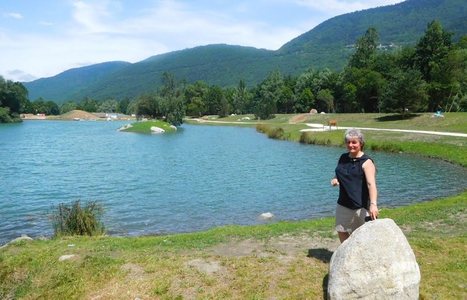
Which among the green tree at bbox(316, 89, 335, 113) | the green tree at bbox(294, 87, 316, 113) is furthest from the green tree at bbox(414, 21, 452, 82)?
the green tree at bbox(294, 87, 316, 113)

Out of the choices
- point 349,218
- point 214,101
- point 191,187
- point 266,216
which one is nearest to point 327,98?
point 214,101

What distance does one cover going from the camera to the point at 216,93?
16962 cm

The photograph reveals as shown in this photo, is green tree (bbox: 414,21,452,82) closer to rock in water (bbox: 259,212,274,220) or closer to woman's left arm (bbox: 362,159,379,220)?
rock in water (bbox: 259,212,274,220)

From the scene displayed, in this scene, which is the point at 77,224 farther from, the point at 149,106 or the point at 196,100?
the point at 196,100

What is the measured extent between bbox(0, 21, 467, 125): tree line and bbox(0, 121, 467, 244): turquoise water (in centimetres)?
3132

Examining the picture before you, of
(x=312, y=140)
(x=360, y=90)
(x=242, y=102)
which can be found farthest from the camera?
(x=242, y=102)

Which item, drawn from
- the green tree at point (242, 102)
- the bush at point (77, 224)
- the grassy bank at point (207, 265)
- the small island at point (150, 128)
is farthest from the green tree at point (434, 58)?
the green tree at point (242, 102)

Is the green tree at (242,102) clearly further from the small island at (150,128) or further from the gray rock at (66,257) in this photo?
the gray rock at (66,257)

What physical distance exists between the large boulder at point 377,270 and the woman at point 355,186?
27.8 inches

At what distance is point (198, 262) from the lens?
10.5 metres

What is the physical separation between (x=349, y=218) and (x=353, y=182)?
2.75 ft

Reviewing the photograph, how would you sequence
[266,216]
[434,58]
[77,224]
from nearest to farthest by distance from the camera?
[77,224]
[266,216]
[434,58]

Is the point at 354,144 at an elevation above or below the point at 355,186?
above

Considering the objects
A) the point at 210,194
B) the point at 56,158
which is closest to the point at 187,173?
the point at 210,194
